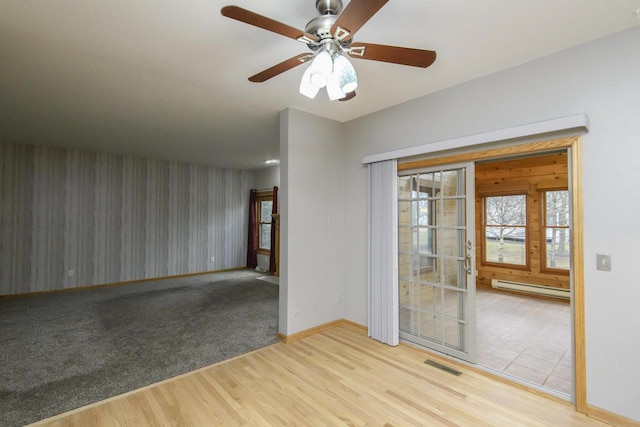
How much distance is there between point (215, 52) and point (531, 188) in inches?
229

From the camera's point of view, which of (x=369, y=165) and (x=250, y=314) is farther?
(x=250, y=314)

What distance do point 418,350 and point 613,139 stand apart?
239 cm

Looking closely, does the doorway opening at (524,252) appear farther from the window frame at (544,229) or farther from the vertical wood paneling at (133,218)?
the vertical wood paneling at (133,218)

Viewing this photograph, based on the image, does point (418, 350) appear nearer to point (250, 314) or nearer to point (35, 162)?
point (250, 314)

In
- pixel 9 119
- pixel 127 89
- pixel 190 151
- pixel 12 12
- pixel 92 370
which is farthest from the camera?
pixel 190 151

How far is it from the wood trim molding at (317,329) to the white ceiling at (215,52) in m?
2.58

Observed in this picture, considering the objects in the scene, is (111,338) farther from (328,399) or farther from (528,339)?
(528,339)

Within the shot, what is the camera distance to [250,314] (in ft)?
13.5

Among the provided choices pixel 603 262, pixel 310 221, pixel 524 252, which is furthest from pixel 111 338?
pixel 524 252

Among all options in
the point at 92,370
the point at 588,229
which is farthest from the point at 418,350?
the point at 92,370

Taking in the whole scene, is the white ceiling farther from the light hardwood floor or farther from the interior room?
the light hardwood floor

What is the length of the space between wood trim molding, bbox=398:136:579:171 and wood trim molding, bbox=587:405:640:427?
1.86m

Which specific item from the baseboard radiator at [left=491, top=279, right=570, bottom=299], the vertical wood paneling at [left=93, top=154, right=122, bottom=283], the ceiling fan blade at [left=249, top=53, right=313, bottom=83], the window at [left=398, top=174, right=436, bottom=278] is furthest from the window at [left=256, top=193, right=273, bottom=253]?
the ceiling fan blade at [left=249, top=53, right=313, bottom=83]

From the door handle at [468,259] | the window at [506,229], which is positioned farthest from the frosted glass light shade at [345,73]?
the window at [506,229]
